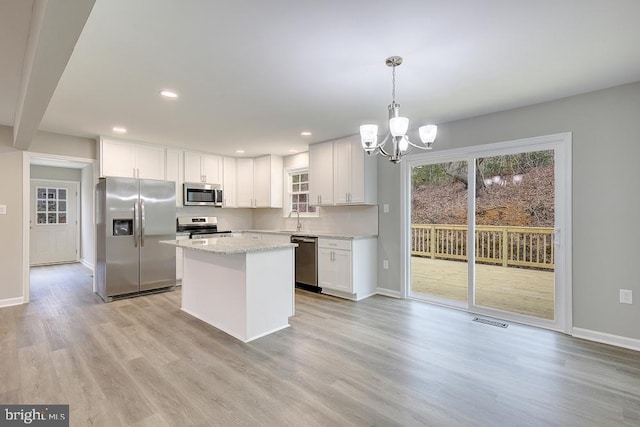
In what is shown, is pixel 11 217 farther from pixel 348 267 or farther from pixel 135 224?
pixel 348 267

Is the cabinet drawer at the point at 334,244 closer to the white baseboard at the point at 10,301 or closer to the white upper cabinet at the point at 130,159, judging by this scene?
the white upper cabinet at the point at 130,159

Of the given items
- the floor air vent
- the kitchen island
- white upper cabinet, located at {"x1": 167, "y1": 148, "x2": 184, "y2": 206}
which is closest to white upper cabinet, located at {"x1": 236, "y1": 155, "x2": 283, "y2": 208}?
white upper cabinet, located at {"x1": 167, "y1": 148, "x2": 184, "y2": 206}

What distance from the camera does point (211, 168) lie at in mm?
5793

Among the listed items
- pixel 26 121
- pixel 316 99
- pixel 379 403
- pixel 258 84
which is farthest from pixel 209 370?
pixel 26 121

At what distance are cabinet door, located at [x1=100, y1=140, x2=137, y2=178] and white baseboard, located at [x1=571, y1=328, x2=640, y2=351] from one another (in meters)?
5.93

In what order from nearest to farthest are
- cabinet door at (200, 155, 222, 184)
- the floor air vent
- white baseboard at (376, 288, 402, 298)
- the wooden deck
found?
the floor air vent
the wooden deck
white baseboard at (376, 288, 402, 298)
cabinet door at (200, 155, 222, 184)

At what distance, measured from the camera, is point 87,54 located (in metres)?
2.23

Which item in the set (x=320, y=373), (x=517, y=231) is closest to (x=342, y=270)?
(x=320, y=373)

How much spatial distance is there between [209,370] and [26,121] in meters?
2.88

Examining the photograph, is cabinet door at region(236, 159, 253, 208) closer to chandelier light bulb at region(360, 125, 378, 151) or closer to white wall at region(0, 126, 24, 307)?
white wall at region(0, 126, 24, 307)

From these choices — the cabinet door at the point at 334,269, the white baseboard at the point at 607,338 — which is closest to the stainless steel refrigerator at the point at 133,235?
the cabinet door at the point at 334,269

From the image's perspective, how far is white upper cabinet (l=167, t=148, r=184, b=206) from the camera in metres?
5.20

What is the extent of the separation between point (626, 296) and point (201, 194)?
5.72 metres

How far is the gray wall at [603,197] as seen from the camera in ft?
9.18
